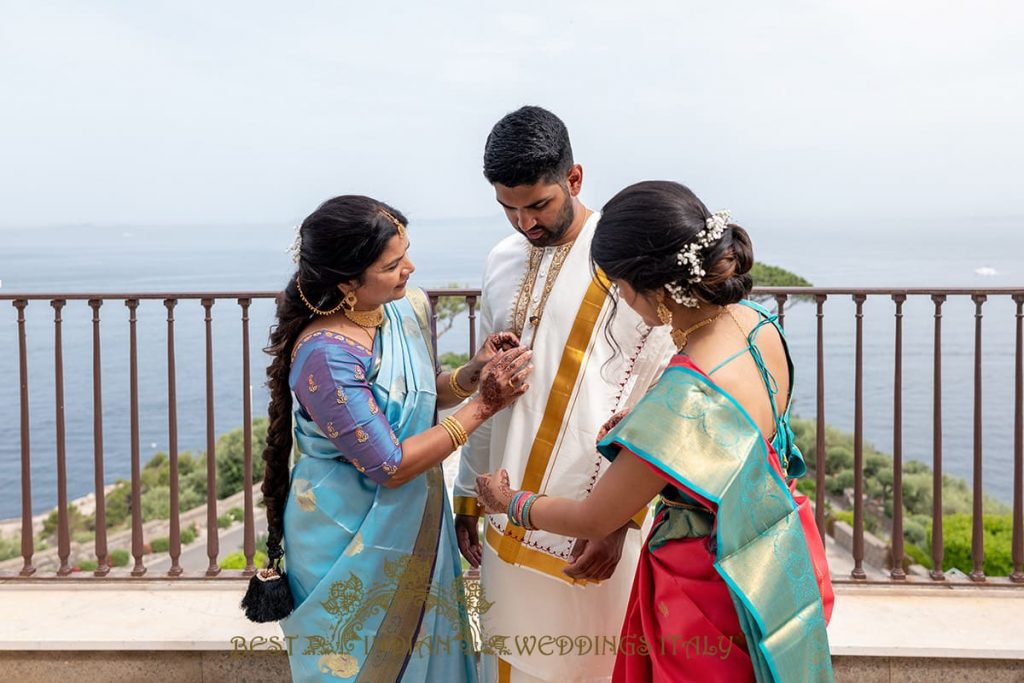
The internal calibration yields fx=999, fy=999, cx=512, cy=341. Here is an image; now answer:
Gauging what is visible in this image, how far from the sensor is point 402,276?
5.84 feet

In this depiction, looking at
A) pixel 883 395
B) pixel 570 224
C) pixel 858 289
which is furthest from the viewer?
pixel 883 395

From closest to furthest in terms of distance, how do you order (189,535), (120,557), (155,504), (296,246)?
(296,246) → (120,557) → (189,535) → (155,504)

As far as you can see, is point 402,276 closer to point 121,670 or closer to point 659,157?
point 121,670

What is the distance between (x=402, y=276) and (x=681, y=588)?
2.38 ft

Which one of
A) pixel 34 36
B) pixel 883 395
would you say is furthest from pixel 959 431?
pixel 34 36

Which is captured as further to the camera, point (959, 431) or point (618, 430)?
point (959, 431)

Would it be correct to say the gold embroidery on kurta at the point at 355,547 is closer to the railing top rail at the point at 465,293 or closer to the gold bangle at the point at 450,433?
the gold bangle at the point at 450,433

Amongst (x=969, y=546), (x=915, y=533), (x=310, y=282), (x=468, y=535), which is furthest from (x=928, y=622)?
(x=915, y=533)

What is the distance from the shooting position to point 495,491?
5.38 ft

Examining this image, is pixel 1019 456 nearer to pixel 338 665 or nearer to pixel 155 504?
pixel 338 665

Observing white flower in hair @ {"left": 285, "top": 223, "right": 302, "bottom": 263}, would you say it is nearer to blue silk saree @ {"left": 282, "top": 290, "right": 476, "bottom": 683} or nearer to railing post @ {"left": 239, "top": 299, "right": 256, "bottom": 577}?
blue silk saree @ {"left": 282, "top": 290, "right": 476, "bottom": 683}

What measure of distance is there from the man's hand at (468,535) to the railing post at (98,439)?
1335 millimetres

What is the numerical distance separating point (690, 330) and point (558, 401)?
15.1 inches

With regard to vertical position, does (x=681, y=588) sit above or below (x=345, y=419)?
below
